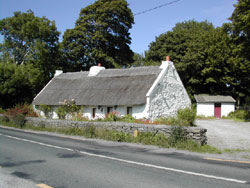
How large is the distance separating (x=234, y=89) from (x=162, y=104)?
2063cm

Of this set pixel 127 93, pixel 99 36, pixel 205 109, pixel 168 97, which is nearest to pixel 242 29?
pixel 168 97

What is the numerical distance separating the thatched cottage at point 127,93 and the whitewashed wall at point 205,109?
10.6 m

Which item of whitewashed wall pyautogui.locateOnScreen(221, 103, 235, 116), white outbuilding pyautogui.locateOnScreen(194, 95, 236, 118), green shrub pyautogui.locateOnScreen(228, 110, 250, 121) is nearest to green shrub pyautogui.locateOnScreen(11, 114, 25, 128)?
green shrub pyautogui.locateOnScreen(228, 110, 250, 121)

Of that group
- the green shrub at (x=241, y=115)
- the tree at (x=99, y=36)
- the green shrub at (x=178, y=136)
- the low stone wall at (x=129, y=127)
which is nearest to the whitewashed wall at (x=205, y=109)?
the green shrub at (x=241, y=115)

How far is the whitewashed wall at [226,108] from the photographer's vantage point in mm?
34000

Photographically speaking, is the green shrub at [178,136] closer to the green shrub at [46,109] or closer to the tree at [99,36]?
the green shrub at [46,109]

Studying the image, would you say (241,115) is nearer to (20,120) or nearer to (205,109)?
(205,109)

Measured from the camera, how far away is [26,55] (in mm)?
36531

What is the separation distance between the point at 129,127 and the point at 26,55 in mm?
27952

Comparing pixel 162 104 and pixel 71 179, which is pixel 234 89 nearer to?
pixel 162 104

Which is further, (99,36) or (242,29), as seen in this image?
(99,36)

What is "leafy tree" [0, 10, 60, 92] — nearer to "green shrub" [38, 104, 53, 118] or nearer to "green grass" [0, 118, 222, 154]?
"green shrub" [38, 104, 53, 118]

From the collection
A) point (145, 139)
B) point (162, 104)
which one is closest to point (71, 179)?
point (145, 139)

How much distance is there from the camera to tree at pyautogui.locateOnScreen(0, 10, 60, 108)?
31844 mm
